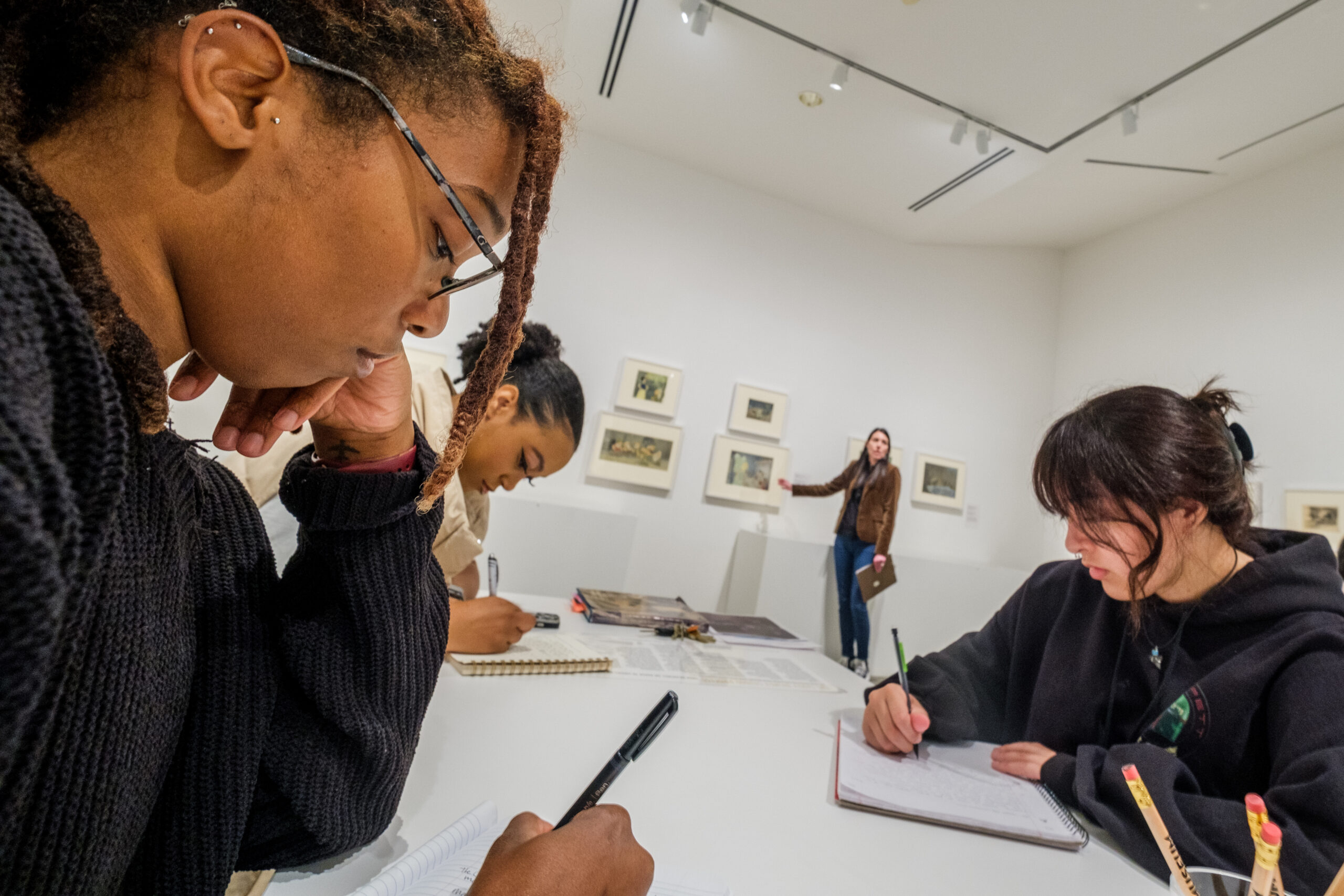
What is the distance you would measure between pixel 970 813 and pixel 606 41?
11.1 feet

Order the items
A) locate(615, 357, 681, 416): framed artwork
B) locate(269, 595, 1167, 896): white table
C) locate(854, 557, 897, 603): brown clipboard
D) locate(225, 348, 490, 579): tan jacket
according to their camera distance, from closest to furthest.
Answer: locate(269, 595, 1167, 896): white table < locate(225, 348, 490, 579): tan jacket < locate(854, 557, 897, 603): brown clipboard < locate(615, 357, 681, 416): framed artwork

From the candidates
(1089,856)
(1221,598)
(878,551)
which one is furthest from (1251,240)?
(1089,856)

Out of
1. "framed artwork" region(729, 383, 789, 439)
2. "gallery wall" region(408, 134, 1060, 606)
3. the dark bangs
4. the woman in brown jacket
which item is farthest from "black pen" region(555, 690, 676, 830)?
"framed artwork" region(729, 383, 789, 439)

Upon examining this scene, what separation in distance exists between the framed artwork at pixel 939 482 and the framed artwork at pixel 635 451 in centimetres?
185

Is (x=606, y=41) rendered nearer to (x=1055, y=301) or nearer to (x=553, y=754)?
(x=553, y=754)

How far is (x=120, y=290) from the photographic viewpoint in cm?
39

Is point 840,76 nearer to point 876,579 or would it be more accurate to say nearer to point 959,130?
point 959,130

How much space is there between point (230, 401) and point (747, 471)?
3.90m

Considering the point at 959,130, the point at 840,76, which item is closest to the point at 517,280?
the point at 840,76

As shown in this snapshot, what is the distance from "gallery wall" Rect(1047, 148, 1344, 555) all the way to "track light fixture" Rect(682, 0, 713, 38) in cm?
322

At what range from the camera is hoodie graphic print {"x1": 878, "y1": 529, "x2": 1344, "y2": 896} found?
0.81m

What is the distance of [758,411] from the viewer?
4.45m

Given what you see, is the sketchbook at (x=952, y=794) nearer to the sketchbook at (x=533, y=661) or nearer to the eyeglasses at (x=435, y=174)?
the sketchbook at (x=533, y=661)

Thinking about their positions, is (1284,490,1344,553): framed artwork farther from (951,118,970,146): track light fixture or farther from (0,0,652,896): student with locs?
(0,0,652,896): student with locs
